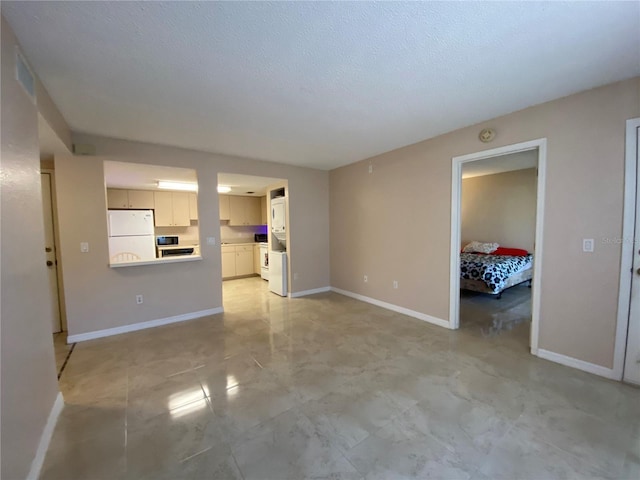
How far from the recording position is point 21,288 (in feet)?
4.53

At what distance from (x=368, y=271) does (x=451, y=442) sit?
2.97m

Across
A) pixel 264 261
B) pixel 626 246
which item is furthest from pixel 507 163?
pixel 264 261

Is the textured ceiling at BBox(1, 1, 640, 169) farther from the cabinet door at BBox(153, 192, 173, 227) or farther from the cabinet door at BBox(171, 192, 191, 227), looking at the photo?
the cabinet door at BBox(171, 192, 191, 227)

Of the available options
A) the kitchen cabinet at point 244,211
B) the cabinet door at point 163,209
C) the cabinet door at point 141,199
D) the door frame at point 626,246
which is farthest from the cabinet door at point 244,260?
the door frame at point 626,246

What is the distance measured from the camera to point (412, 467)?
143 cm

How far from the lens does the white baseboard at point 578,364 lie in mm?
2209

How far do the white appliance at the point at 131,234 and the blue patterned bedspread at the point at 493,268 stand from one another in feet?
19.1

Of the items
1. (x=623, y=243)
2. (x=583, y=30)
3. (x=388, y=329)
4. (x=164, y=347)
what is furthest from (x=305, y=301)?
(x=583, y=30)

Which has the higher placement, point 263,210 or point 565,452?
point 263,210

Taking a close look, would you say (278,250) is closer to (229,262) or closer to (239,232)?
(229,262)

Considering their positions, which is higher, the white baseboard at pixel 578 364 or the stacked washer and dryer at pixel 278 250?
the stacked washer and dryer at pixel 278 250

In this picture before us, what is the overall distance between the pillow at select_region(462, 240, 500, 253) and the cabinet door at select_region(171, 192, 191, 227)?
6611 millimetres

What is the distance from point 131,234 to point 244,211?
2564 millimetres

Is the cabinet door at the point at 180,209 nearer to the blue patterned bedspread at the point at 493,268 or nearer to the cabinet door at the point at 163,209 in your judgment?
the cabinet door at the point at 163,209
